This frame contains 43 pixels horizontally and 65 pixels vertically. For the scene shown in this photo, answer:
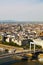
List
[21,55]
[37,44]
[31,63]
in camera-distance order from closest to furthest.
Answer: [31,63], [21,55], [37,44]

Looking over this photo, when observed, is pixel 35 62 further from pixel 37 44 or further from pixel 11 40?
pixel 11 40

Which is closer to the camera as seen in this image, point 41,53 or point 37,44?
point 41,53

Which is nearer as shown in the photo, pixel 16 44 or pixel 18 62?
pixel 18 62

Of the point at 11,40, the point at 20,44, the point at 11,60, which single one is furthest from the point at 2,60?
the point at 11,40

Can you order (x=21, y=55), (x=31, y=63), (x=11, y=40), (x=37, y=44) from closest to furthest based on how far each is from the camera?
(x=31, y=63)
(x=21, y=55)
(x=37, y=44)
(x=11, y=40)

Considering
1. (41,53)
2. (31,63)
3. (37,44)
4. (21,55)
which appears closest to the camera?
(31,63)

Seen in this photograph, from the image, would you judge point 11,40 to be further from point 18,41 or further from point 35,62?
point 35,62

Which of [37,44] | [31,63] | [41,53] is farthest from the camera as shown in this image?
[37,44]

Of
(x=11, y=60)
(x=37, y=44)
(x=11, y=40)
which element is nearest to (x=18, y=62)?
(x=11, y=60)

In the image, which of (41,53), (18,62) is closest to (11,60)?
(18,62)
